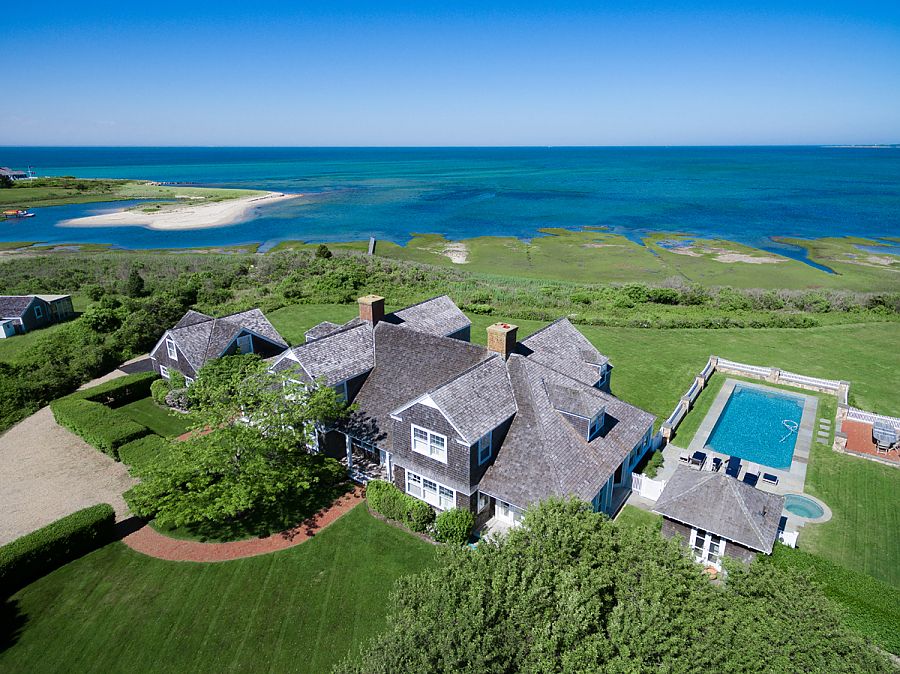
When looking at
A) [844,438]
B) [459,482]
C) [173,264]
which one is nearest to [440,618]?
[459,482]

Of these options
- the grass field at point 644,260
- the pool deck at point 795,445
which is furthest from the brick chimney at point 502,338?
the grass field at point 644,260

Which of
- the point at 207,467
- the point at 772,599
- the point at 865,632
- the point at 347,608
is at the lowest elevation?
the point at 347,608

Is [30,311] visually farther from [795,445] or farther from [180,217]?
[180,217]

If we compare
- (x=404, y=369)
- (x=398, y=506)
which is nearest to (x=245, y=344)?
(x=404, y=369)

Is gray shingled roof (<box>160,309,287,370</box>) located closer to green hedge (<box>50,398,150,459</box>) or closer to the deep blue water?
green hedge (<box>50,398,150,459</box>)

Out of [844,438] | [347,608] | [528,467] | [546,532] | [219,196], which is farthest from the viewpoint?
[219,196]

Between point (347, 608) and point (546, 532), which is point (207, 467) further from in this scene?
point (546, 532)

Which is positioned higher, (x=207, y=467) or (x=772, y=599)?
(x=772, y=599)
